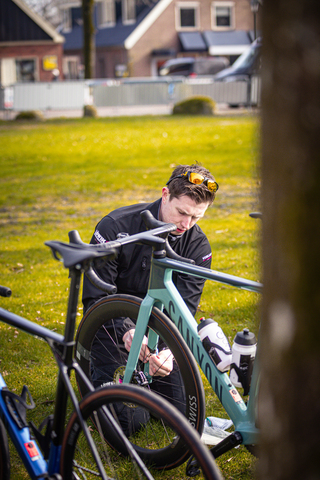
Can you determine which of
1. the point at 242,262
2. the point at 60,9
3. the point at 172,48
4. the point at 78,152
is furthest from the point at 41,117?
the point at 60,9

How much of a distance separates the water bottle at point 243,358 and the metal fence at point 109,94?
22.6 m

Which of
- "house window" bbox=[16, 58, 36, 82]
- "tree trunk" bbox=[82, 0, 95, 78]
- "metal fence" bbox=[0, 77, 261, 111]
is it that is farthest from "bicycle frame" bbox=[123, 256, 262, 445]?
"house window" bbox=[16, 58, 36, 82]

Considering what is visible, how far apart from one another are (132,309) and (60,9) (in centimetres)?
5714

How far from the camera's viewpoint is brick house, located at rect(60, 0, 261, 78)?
4606cm

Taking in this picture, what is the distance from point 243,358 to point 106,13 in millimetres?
52390

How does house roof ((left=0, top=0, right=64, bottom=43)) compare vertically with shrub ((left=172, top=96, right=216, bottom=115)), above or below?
above

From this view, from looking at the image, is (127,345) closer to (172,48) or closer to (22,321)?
(22,321)

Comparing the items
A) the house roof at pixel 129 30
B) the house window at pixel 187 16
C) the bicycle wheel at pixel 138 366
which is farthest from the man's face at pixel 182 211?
the house window at pixel 187 16

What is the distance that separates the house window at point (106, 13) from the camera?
162 feet

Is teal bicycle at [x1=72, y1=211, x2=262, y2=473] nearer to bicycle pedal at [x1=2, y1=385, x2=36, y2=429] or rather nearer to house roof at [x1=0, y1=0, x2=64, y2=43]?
bicycle pedal at [x1=2, y1=385, x2=36, y2=429]

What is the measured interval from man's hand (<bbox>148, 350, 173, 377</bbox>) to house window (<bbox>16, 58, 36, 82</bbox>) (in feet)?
141

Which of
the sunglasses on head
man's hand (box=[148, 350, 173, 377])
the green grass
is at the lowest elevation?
the green grass

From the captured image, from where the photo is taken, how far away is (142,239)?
2453 mm

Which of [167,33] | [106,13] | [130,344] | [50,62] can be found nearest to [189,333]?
[130,344]
